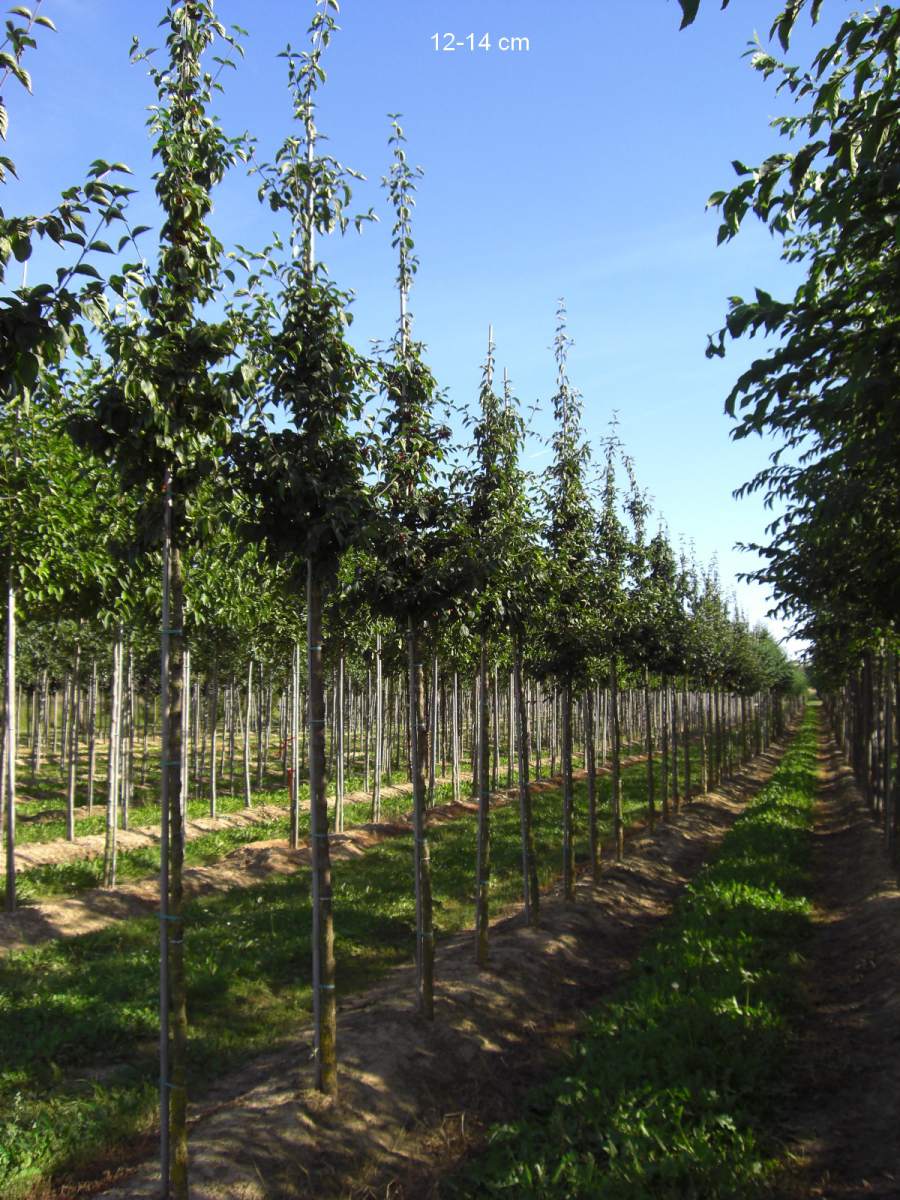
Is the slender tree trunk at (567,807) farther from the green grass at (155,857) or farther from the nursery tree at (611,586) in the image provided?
the green grass at (155,857)

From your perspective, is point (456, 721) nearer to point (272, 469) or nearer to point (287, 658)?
point (287, 658)

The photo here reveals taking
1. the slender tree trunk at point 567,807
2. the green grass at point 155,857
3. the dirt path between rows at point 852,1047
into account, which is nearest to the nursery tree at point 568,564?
the slender tree trunk at point 567,807

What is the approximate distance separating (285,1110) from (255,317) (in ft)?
18.9

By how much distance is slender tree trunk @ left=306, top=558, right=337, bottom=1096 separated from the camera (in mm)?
6734

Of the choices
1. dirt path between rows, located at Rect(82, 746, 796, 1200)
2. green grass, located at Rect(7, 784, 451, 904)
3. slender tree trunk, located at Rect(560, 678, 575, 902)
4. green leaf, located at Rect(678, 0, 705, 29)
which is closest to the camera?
green leaf, located at Rect(678, 0, 705, 29)

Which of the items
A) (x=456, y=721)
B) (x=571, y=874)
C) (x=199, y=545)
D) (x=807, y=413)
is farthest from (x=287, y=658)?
(x=807, y=413)

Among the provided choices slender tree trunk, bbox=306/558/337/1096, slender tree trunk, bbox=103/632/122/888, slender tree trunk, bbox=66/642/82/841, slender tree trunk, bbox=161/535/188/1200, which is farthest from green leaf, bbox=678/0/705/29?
slender tree trunk, bbox=66/642/82/841

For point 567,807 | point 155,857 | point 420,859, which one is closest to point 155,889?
point 155,857

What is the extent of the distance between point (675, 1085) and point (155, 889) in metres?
10.8

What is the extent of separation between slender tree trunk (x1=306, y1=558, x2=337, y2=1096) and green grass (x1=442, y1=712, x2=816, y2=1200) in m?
1.35

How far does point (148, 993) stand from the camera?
9273 mm

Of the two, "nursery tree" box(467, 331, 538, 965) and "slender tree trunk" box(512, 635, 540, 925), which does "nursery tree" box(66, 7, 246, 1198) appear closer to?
"nursery tree" box(467, 331, 538, 965)

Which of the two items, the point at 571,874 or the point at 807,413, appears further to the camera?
the point at 571,874

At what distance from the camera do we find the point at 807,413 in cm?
473
